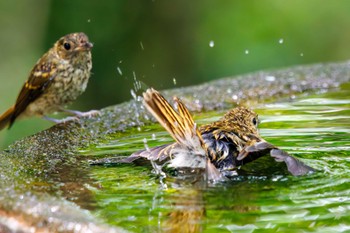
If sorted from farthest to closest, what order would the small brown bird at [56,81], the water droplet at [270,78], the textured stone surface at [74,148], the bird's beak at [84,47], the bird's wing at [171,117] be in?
the bird's beak at [84,47], the small brown bird at [56,81], the water droplet at [270,78], the bird's wing at [171,117], the textured stone surface at [74,148]

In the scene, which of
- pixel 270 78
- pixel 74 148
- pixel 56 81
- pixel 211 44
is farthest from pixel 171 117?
pixel 211 44

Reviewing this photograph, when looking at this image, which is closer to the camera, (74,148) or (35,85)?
(74,148)

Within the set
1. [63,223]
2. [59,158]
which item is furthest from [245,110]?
[63,223]

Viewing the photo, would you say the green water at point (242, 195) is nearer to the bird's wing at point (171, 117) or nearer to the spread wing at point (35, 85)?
the bird's wing at point (171, 117)

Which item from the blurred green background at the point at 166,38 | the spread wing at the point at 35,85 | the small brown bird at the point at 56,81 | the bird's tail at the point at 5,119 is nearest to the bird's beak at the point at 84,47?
the small brown bird at the point at 56,81

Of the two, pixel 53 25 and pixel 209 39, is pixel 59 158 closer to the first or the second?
pixel 53 25

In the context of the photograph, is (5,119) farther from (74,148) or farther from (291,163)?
(291,163)

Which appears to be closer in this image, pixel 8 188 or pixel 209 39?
pixel 8 188
